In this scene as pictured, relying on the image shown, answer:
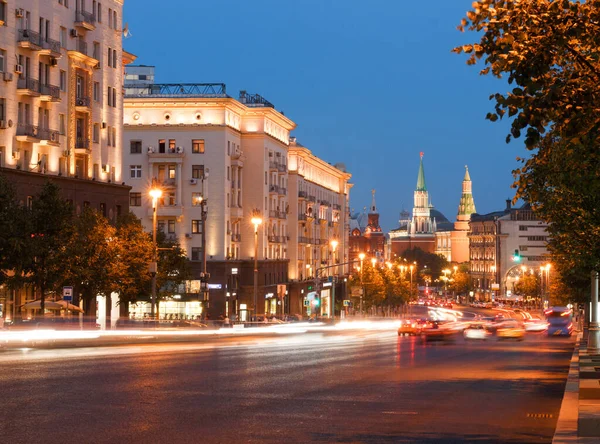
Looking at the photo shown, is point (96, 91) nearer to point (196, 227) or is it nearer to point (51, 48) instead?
point (51, 48)

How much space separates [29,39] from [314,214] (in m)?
77.8

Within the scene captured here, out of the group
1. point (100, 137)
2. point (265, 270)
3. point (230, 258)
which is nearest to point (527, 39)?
point (100, 137)

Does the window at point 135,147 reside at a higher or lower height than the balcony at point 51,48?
lower

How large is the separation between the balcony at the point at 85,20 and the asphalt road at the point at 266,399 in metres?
33.1

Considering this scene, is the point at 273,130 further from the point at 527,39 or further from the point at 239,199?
the point at 527,39

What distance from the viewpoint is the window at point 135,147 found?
93500mm

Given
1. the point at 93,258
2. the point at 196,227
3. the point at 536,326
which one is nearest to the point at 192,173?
the point at 196,227

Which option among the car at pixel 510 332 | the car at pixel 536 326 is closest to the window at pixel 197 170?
the car at pixel 536 326

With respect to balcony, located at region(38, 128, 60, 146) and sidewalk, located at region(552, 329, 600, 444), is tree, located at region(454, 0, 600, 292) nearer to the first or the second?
sidewalk, located at region(552, 329, 600, 444)

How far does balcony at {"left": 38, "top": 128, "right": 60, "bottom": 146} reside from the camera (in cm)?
5991

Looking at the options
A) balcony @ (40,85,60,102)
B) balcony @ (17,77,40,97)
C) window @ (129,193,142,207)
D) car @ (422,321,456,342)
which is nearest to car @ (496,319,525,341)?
car @ (422,321,456,342)

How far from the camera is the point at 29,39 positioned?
5894cm

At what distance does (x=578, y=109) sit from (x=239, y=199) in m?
86.4

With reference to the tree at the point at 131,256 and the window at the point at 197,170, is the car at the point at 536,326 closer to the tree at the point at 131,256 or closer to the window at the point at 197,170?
the window at the point at 197,170
